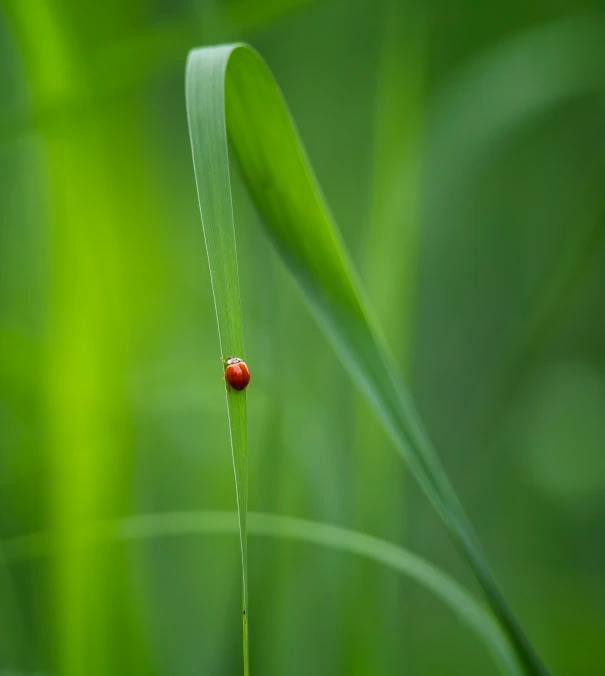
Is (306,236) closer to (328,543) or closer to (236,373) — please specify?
(236,373)

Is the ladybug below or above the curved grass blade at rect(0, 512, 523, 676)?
above

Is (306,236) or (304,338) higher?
(306,236)

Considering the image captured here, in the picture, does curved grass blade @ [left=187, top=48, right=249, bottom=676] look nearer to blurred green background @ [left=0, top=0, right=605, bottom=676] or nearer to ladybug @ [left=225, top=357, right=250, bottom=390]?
ladybug @ [left=225, top=357, right=250, bottom=390]

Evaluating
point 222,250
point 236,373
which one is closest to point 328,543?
point 236,373

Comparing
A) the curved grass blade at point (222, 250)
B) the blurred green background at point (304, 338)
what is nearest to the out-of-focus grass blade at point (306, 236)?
the curved grass blade at point (222, 250)

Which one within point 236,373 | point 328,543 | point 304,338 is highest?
point 236,373

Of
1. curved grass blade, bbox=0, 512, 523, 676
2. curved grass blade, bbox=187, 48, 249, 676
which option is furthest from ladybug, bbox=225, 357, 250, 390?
curved grass blade, bbox=0, 512, 523, 676
